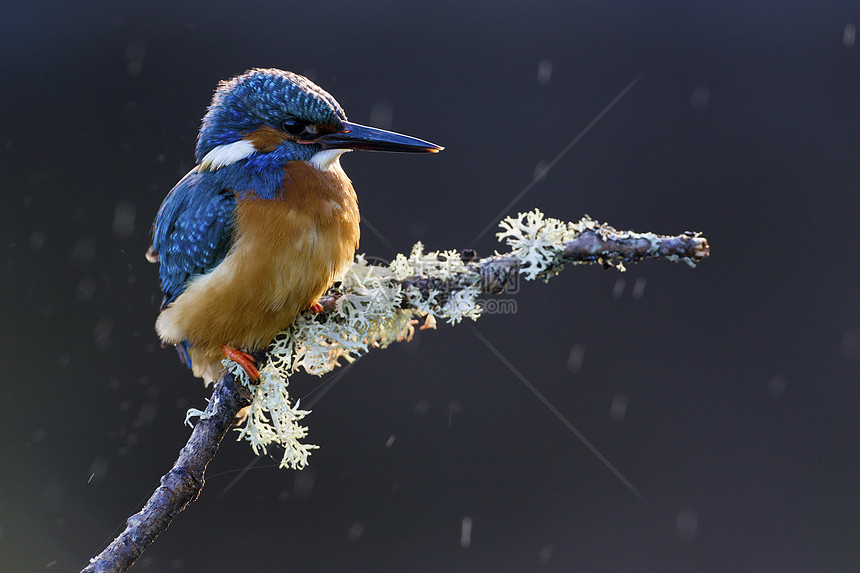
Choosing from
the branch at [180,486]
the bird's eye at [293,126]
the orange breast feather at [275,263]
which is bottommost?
the branch at [180,486]

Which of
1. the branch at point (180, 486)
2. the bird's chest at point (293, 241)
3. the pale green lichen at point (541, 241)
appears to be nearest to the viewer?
the branch at point (180, 486)

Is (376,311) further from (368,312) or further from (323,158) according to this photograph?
(323,158)

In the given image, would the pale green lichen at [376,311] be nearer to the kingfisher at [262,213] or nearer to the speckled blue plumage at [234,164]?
the kingfisher at [262,213]

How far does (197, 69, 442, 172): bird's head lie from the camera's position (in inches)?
49.0

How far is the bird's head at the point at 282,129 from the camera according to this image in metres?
1.24

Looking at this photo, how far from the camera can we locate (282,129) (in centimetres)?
128

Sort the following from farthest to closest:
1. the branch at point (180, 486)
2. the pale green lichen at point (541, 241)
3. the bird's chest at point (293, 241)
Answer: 1. the bird's chest at point (293, 241)
2. the pale green lichen at point (541, 241)
3. the branch at point (180, 486)

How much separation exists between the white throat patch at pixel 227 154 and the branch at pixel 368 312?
0.29m

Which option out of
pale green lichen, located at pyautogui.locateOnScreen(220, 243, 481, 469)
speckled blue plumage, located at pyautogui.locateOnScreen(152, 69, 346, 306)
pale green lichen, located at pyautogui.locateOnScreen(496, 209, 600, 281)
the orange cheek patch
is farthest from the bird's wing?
pale green lichen, located at pyautogui.locateOnScreen(496, 209, 600, 281)

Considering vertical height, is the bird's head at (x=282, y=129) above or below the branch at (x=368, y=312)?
above

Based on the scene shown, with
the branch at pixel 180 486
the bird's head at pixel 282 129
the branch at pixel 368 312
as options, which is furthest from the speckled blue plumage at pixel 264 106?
the branch at pixel 180 486

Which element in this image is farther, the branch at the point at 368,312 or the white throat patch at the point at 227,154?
the white throat patch at the point at 227,154

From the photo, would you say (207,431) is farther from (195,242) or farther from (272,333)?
(195,242)

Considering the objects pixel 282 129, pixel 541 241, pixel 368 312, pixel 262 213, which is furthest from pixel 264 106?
pixel 541 241
